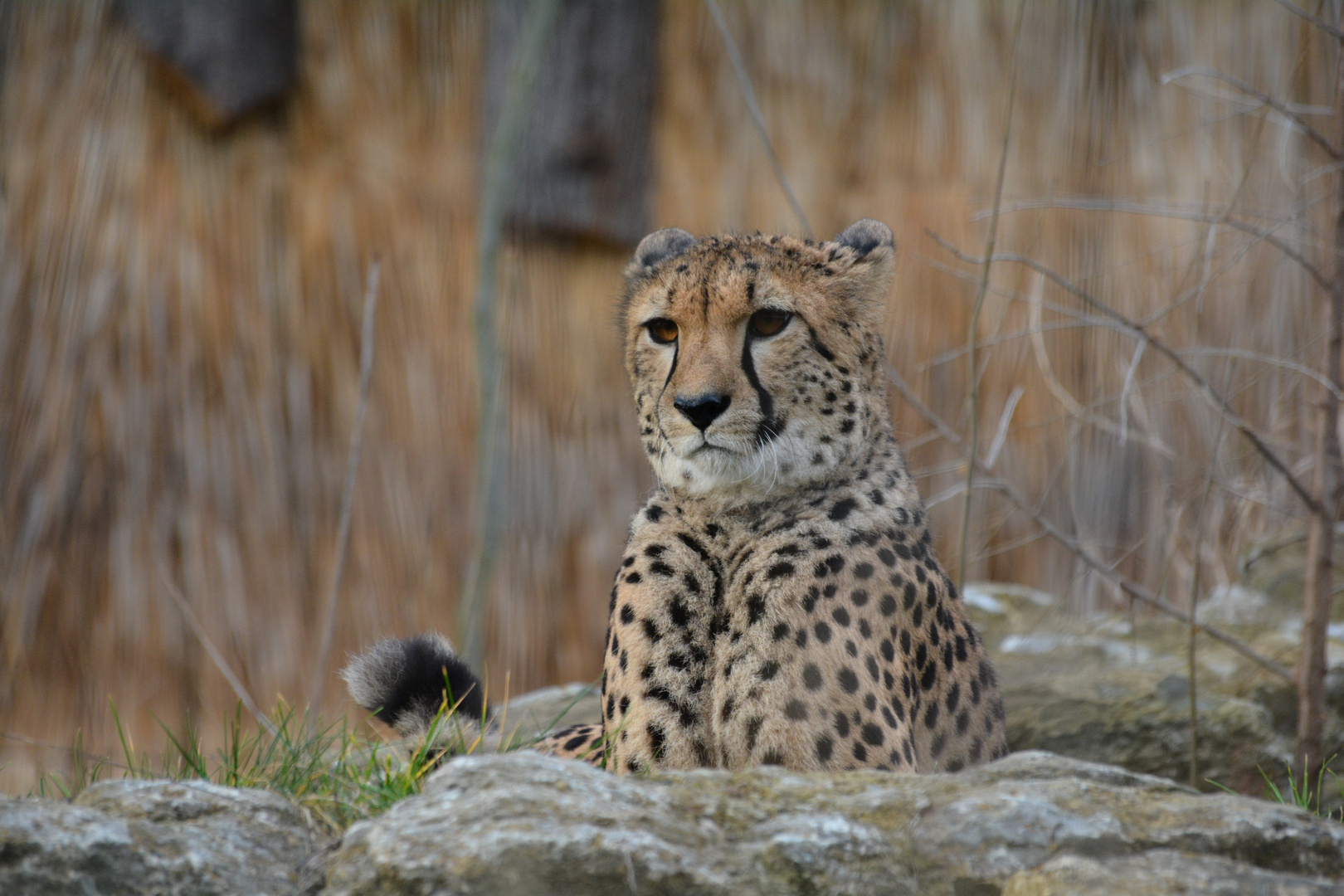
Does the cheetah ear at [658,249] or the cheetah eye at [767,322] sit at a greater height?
the cheetah ear at [658,249]

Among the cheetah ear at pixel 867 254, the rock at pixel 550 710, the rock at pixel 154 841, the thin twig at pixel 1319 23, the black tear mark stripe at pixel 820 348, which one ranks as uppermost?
the thin twig at pixel 1319 23

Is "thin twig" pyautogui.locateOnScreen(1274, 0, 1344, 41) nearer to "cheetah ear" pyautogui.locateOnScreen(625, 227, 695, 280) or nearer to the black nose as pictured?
"cheetah ear" pyautogui.locateOnScreen(625, 227, 695, 280)

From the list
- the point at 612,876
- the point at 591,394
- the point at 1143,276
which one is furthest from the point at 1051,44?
the point at 612,876

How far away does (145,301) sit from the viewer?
222 inches

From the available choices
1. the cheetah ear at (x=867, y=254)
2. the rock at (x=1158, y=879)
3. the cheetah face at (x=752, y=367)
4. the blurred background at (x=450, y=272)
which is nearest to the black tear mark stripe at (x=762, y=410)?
the cheetah face at (x=752, y=367)

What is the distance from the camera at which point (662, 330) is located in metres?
2.73

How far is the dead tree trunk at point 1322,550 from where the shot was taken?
2.97m

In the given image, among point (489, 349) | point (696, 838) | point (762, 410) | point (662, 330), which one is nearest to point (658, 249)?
point (662, 330)

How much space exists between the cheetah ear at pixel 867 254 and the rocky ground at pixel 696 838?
1.25 m

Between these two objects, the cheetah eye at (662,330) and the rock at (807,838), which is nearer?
the rock at (807,838)

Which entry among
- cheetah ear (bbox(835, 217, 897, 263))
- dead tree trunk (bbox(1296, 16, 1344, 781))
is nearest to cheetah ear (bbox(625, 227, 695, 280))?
cheetah ear (bbox(835, 217, 897, 263))

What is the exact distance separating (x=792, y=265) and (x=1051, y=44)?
11.8 ft

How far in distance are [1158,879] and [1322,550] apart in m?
1.70

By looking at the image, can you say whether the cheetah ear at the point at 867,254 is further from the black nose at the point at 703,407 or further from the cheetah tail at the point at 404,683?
the cheetah tail at the point at 404,683
